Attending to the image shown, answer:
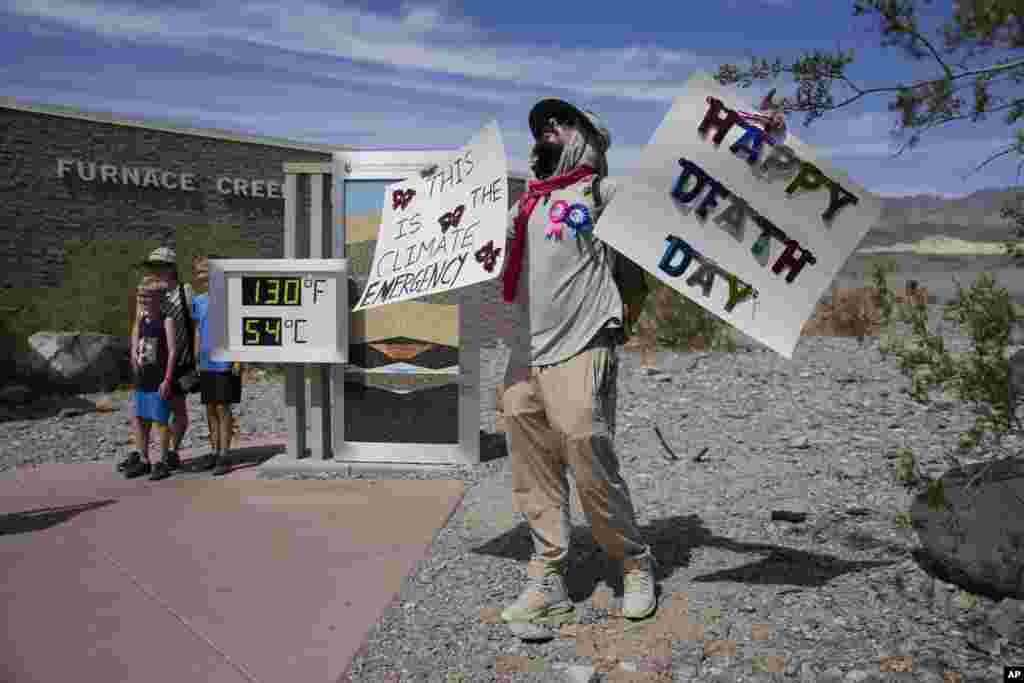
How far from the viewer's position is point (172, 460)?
645 cm

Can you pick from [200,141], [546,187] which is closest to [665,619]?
[546,187]

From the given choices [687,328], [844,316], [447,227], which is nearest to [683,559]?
[447,227]

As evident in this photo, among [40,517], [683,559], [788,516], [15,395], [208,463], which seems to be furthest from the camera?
[15,395]

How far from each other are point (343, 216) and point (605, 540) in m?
3.56

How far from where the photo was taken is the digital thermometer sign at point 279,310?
621cm

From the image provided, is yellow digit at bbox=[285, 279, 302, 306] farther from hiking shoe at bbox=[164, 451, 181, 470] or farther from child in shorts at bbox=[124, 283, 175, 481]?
hiking shoe at bbox=[164, 451, 181, 470]

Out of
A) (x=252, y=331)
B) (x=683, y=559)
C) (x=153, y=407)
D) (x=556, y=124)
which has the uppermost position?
(x=556, y=124)

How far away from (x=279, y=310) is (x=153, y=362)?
0.96 m

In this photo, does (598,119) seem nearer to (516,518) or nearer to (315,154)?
(516,518)

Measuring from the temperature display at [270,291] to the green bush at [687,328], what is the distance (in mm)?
6626

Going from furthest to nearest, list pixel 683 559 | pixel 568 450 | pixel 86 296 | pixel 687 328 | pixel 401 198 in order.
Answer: pixel 86 296, pixel 687 328, pixel 401 198, pixel 683 559, pixel 568 450

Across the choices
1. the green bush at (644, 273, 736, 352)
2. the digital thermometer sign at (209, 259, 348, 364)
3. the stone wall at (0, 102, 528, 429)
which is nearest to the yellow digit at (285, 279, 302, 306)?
the digital thermometer sign at (209, 259, 348, 364)

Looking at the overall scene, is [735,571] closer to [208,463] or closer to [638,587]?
[638,587]

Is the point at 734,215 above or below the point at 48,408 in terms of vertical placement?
above
